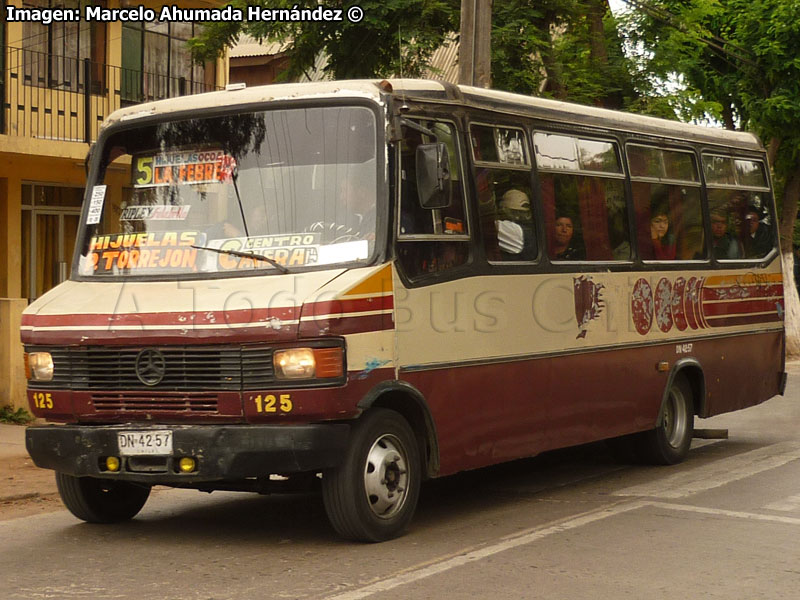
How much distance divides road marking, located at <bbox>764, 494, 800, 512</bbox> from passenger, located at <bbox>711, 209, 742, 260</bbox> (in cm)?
324

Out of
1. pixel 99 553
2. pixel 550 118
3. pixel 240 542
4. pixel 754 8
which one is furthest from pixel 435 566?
pixel 754 8

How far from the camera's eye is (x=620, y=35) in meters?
19.4

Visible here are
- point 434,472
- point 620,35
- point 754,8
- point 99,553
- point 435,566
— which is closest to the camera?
point 435,566

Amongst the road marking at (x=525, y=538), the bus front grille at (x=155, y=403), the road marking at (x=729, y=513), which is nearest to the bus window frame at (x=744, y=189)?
the road marking at (x=729, y=513)

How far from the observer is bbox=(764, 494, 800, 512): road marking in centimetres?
868

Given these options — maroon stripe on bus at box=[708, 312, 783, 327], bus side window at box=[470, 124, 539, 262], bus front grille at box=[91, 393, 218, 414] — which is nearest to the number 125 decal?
bus front grille at box=[91, 393, 218, 414]

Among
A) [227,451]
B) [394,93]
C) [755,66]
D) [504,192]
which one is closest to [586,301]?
[504,192]

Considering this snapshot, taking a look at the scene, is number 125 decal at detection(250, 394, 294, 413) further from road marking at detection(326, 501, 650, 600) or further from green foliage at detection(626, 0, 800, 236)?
green foliage at detection(626, 0, 800, 236)

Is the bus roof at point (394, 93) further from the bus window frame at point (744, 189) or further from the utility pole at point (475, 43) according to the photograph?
the utility pole at point (475, 43)

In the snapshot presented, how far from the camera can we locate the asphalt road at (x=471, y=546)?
643 cm

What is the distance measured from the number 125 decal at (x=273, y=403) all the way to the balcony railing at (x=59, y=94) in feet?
32.6

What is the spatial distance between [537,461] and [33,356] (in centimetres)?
499

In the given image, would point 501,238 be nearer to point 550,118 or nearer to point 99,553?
point 550,118

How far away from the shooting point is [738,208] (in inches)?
486
